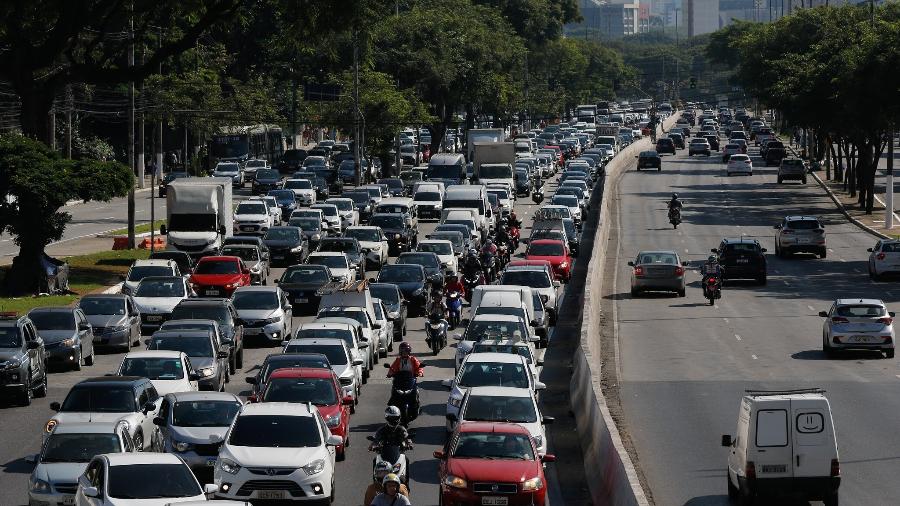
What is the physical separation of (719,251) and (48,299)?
21982 mm

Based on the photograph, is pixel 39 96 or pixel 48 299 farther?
pixel 39 96

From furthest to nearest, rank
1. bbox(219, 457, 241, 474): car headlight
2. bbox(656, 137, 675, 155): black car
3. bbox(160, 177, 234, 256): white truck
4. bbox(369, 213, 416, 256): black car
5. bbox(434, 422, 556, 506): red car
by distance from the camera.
Result: bbox(656, 137, 675, 155): black car → bbox(369, 213, 416, 256): black car → bbox(160, 177, 234, 256): white truck → bbox(219, 457, 241, 474): car headlight → bbox(434, 422, 556, 506): red car

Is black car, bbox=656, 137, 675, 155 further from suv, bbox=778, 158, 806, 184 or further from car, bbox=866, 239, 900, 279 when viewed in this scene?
car, bbox=866, 239, 900, 279

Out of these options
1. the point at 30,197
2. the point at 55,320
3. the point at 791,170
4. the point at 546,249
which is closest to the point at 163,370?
the point at 55,320

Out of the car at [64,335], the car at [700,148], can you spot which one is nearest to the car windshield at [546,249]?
the car at [64,335]

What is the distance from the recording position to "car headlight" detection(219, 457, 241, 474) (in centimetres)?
2181

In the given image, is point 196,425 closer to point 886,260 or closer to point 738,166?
point 886,260

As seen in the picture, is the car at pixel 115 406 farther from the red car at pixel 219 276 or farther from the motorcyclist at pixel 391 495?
the red car at pixel 219 276

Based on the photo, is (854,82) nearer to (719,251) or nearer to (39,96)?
(719,251)

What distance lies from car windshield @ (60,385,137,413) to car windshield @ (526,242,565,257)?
102 feet

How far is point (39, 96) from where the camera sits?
55812mm

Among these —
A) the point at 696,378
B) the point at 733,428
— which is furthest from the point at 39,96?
the point at 733,428

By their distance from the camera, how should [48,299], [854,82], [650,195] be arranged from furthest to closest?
[650,195] → [854,82] → [48,299]

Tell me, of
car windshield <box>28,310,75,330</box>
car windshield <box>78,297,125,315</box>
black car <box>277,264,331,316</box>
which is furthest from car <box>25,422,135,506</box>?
black car <box>277,264,331,316</box>
